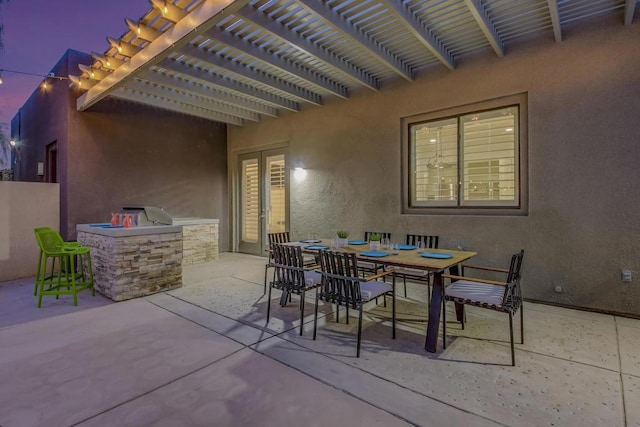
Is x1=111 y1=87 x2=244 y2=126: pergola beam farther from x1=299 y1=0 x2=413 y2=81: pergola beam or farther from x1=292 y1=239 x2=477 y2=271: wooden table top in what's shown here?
x1=292 y1=239 x2=477 y2=271: wooden table top

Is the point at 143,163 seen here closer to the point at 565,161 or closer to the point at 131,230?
the point at 131,230

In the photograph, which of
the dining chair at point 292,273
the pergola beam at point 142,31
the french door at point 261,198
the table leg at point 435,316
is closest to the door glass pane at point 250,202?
the french door at point 261,198

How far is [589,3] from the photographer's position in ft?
11.1

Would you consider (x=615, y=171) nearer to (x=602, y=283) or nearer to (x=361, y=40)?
(x=602, y=283)

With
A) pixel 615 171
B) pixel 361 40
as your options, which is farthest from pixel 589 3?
pixel 361 40

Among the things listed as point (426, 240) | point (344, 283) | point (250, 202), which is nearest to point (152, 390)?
point (344, 283)

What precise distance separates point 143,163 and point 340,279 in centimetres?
564

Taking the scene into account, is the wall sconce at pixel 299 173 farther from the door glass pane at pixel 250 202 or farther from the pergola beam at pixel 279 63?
the pergola beam at pixel 279 63

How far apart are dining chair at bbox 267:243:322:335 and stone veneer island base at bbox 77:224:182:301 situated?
6.64ft

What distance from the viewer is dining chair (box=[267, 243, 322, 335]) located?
3.16 m

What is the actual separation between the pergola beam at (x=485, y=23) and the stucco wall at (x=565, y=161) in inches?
10.1

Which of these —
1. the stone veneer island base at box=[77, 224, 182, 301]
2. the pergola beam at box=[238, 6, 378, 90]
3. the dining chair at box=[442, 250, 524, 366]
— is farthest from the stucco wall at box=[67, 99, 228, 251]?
the dining chair at box=[442, 250, 524, 366]

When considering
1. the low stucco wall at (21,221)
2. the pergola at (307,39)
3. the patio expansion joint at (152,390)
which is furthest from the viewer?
the low stucco wall at (21,221)

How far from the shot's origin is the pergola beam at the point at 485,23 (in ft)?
10.6
